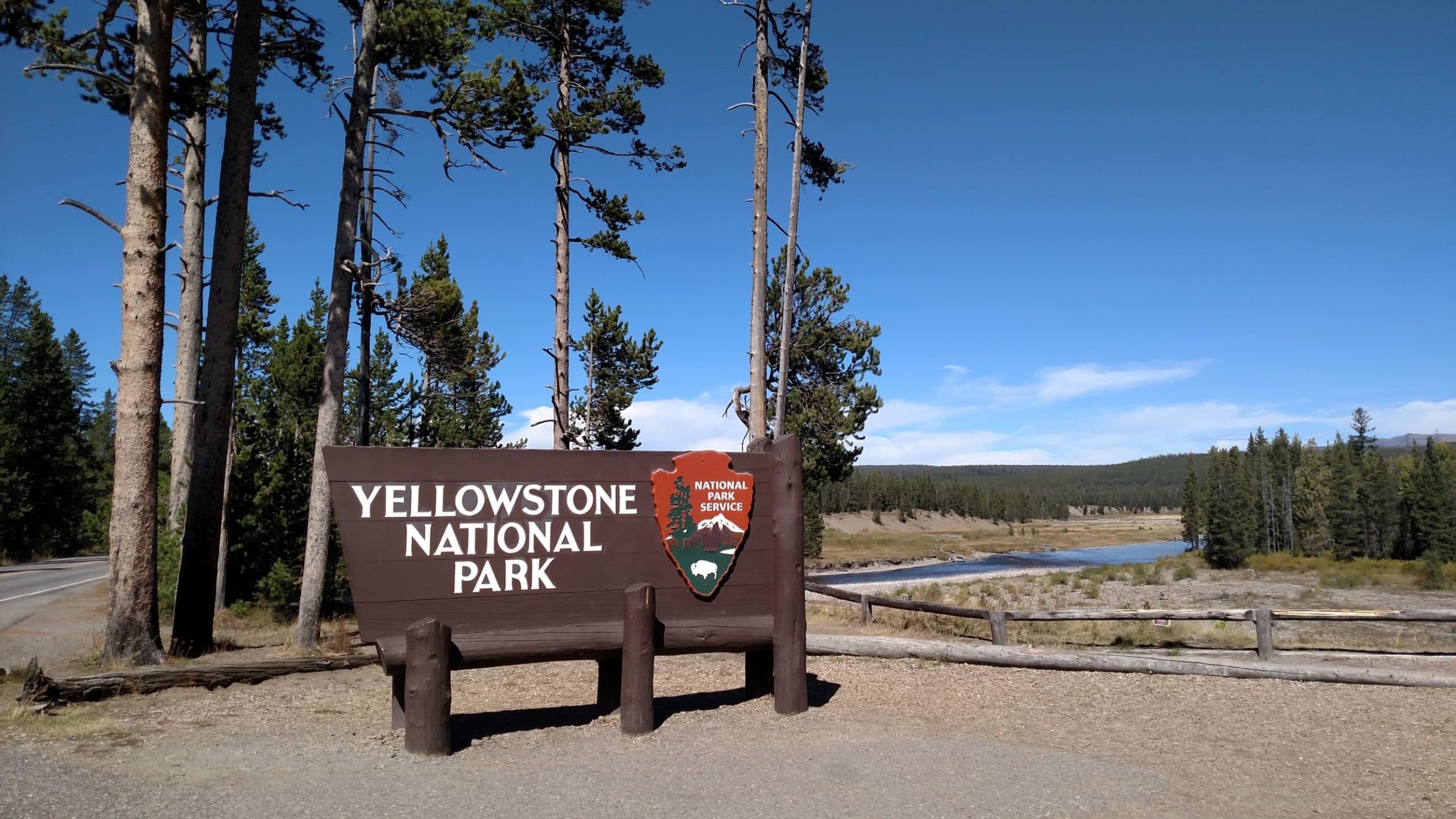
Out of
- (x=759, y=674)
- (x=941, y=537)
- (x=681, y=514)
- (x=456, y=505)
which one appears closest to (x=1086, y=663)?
(x=759, y=674)

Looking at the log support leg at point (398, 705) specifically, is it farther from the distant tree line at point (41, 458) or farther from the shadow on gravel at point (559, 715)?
the distant tree line at point (41, 458)

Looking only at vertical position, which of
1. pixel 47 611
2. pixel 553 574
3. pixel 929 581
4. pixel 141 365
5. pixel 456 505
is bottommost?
pixel 929 581

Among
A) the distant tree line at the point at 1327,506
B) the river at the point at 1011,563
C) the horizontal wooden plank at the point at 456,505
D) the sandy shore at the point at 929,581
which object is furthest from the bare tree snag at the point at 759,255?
the distant tree line at the point at 1327,506

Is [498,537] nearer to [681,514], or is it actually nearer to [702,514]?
[681,514]

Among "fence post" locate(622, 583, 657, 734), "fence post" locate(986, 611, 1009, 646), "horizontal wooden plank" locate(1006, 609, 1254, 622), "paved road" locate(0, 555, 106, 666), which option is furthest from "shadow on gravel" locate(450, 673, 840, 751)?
"paved road" locate(0, 555, 106, 666)

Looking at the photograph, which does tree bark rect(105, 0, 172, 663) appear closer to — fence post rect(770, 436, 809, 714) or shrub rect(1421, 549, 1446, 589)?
fence post rect(770, 436, 809, 714)

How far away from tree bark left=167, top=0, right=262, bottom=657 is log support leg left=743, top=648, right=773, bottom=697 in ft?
22.3

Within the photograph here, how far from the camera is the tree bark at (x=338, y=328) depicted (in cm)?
1102

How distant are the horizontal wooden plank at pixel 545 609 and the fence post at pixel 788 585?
6.7 inches

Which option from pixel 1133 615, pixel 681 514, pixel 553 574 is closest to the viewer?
pixel 553 574

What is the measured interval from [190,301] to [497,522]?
1160 centimetres

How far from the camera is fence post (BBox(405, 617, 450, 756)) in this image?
606 centimetres

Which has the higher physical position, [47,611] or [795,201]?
[795,201]

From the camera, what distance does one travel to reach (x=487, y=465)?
21.7 ft
